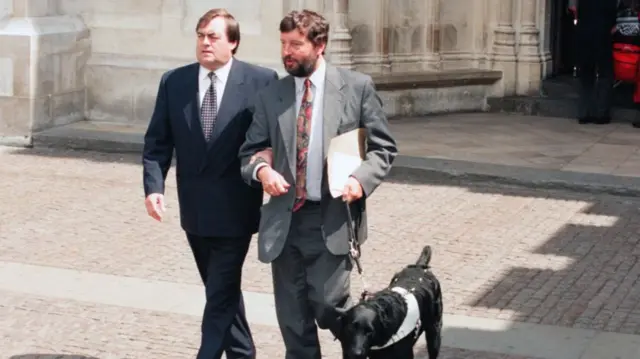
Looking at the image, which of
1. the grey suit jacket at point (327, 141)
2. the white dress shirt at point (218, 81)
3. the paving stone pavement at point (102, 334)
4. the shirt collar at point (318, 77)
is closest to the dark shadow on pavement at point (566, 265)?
the paving stone pavement at point (102, 334)

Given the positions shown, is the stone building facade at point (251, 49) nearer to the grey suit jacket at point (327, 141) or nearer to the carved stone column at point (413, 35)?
the carved stone column at point (413, 35)

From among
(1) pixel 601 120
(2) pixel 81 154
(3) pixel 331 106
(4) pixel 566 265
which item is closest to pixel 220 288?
(3) pixel 331 106

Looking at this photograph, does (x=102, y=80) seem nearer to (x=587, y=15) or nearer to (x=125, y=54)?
(x=125, y=54)

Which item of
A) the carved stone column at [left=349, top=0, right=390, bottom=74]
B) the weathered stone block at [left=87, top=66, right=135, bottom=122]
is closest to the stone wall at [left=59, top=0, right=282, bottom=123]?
the weathered stone block at [left=87, top=66, right=135, bottom=122]

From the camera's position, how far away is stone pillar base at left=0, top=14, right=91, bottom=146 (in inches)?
553

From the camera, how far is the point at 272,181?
19.1 feet

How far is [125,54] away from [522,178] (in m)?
5.09

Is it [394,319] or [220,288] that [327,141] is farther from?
[220,288]

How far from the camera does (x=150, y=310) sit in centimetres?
820

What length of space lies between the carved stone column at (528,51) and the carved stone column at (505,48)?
0.08 meters

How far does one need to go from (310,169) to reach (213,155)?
25.0 inches

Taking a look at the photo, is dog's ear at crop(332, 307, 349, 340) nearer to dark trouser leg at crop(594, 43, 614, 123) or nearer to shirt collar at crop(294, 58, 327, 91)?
shirt collar at crop(294, 58, 327, 91)

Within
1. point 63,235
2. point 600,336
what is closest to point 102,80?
point 63,235

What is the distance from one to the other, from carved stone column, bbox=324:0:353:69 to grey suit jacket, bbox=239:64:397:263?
27.2 feet
